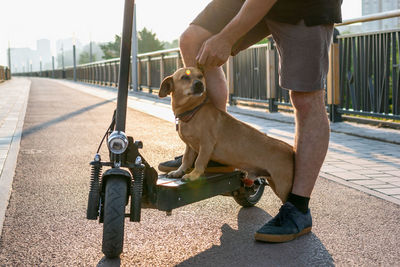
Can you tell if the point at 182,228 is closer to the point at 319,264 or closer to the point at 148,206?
the point at 148,206

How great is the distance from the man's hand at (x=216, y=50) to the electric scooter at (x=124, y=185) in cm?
39

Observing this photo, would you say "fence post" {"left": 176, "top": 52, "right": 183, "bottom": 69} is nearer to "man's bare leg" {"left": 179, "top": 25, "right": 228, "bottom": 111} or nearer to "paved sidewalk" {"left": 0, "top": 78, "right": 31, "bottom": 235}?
"paved sidewalk" {"left": 0, "top": 78, "right": 31, "bottom": 235}

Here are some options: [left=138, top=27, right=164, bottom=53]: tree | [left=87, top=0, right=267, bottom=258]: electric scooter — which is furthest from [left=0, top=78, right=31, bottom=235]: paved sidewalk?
[left=138, top=27, right=164, bottom=53]: tree

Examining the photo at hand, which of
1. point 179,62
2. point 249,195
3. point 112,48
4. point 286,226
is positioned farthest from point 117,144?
point 112,48

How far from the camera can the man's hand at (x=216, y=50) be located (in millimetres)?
2555

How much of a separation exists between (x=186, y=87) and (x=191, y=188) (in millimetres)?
521

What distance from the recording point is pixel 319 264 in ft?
7.63

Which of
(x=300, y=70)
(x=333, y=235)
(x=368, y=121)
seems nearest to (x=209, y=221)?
(x=333, y=235)

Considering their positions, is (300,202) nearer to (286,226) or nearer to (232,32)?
(286,226)

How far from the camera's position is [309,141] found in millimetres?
2734

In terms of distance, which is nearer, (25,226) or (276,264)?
(276,264)

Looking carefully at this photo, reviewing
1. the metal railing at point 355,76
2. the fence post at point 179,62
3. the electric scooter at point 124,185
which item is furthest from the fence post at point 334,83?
the fence post at point 179,62

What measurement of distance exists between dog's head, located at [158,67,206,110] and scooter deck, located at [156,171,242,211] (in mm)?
415

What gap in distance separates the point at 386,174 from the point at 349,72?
3.54 meters
